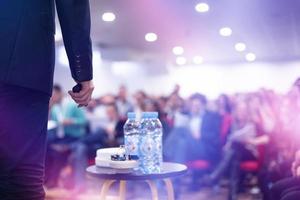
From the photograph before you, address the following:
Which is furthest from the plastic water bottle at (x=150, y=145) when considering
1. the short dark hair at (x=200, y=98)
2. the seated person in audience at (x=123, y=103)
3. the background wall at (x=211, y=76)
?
the short dark hair at (x=200, y=98)

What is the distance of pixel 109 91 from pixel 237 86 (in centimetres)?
191

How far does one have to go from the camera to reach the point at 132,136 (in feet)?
5.63

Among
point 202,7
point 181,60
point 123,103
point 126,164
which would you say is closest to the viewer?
point 126,164

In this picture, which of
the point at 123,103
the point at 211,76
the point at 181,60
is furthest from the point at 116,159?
the point at 123,103

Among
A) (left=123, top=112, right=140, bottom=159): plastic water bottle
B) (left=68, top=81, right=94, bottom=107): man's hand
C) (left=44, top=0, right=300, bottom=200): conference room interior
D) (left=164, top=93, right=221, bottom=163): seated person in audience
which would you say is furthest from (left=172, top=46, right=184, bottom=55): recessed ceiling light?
(left=68, top=81, right=94, bottom=107): man's hand

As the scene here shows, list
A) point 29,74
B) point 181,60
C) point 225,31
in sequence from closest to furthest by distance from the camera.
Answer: point 29,74 → point 225,31 → point 181,60

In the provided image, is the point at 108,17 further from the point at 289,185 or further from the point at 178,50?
the point at 289,185

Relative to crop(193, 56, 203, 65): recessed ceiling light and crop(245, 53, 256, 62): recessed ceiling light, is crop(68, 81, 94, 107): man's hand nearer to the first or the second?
crop(245, 53, 256, 62): recessed ceiling light

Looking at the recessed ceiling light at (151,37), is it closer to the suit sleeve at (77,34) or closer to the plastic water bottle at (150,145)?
the plastic water bottle at (150,145)

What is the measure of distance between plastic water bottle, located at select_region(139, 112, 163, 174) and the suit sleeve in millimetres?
723

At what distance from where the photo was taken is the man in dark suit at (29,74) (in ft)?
2.64

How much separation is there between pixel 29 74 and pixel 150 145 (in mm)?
905

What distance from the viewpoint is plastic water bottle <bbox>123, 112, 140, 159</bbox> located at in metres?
1.64

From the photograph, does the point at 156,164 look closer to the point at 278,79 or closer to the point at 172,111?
the point at 278,79
